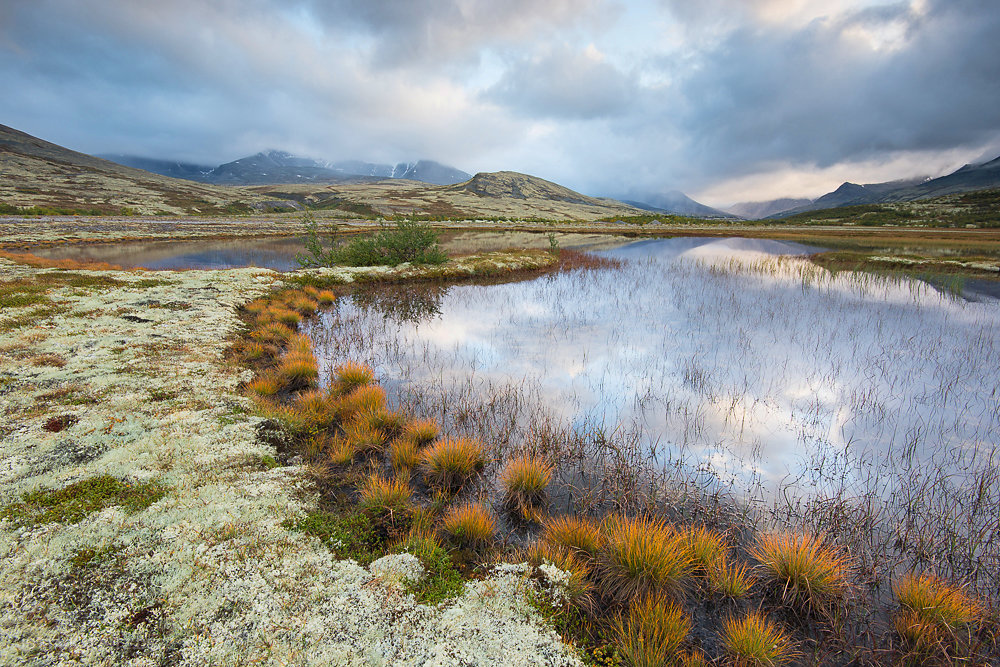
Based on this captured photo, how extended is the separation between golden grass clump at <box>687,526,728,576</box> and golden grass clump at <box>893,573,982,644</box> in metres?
1.75

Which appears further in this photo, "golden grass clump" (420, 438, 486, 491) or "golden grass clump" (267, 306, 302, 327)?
"golden grass clump" (267, 306, 302, 327)

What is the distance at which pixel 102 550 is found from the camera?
4598mm

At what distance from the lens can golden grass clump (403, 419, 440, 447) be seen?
805 centimetres

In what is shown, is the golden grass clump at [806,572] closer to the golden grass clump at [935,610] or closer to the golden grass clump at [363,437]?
the golden grass clump at [935,610]

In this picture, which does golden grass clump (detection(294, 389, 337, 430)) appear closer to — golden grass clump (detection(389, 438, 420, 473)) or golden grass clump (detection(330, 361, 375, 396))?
golden grass clump (detection(330, 361, 375, 396))

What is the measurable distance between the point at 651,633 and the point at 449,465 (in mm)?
4047

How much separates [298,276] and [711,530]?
2837 centimetres

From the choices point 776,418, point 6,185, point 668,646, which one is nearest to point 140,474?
point 668,646

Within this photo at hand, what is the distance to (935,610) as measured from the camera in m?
4.13

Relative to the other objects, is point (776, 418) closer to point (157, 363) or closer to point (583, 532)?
point (583, 532)

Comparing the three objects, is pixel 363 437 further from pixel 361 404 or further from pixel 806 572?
pixel 806 572

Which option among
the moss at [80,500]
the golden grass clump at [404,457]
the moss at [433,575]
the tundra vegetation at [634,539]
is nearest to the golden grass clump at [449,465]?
the tundra vegetation at [634,539]

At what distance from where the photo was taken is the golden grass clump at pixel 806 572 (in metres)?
4.59

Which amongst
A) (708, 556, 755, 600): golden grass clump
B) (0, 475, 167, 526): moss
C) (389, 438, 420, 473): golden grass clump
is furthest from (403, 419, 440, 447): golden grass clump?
(708, 556, 755, 600): golden grass clump
